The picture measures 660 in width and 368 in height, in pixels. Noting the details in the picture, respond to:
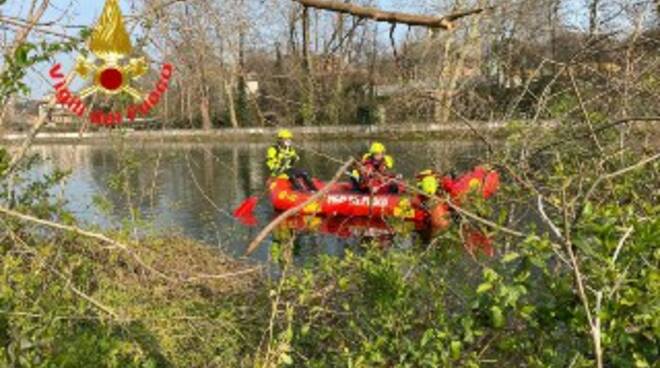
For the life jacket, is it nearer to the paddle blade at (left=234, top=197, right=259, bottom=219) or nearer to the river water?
the river water

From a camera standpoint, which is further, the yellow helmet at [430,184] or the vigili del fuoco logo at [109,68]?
the yellow helmet at [430,184]

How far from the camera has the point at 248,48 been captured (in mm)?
3279

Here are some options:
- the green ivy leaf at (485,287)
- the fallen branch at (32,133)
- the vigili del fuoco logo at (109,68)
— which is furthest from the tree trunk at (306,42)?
the fallen branch at (32,133)

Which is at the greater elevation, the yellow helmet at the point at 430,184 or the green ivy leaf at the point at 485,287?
the green ivy leaf at the point at 485,287

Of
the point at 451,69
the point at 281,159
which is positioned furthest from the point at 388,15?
the point at 281,159

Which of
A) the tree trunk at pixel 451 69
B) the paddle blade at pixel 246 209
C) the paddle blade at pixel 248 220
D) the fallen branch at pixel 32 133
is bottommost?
the paddle blade at pixel 248 220

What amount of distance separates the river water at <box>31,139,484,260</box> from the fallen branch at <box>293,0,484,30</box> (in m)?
0.99

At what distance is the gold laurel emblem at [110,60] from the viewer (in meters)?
4.87

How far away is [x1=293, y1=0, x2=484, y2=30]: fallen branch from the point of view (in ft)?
6.68

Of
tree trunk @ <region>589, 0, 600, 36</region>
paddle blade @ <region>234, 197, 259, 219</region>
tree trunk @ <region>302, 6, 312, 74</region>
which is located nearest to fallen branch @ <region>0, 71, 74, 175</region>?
tree trunk @ <region>302, 6, 312, 74</region>

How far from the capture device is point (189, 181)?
2070cm

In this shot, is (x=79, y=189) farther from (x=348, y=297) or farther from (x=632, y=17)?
(x=632, y=17)

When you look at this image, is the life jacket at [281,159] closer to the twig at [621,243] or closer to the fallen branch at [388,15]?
the fallen branch at [388,15]

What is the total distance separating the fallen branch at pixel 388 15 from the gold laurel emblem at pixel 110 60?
Answer: 271 cm
